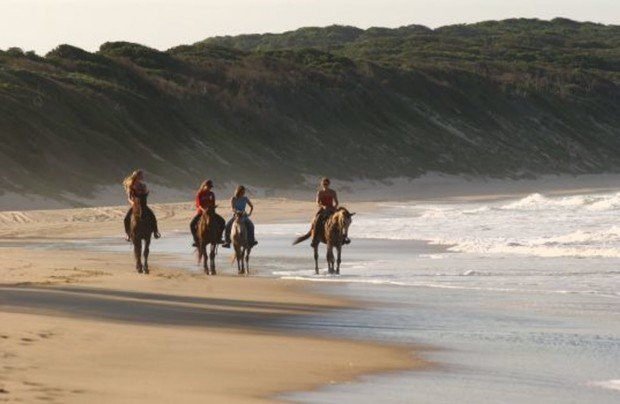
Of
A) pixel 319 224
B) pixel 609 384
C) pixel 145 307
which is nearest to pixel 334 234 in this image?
pixel 319 224

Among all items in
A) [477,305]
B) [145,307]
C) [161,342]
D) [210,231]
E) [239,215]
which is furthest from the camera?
[239,215]

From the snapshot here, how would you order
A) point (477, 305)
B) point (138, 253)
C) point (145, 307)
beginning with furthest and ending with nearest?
1. point (138, 253)
2. point (477, 305)
3. point (145, 307)

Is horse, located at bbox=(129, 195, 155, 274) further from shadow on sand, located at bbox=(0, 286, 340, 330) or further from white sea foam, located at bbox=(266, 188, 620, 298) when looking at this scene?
shadow on sand, located at bbox=(0, 286, 340, 330)

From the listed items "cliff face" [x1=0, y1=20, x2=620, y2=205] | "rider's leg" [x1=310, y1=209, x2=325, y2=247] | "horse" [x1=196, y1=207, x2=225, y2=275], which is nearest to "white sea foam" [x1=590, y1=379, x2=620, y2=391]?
"horse" [x1=196, y1=207, x2=225, y2=275]

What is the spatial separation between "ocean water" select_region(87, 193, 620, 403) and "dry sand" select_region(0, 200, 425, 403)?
1.76 ft

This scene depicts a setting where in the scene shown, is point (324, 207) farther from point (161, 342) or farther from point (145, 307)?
point (161, 342)

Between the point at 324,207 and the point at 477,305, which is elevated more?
the point at 324,207

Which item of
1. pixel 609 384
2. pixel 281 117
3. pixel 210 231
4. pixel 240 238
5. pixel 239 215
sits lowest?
pixel 609 384

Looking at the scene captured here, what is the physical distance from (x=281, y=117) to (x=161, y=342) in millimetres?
75808

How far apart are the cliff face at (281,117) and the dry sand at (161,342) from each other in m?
34.5

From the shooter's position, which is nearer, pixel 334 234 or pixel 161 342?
pixel 161 342

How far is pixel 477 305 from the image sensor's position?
1706 centimetres

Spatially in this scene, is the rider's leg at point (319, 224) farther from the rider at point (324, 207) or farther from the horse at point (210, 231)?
the horse at point (210, 231)

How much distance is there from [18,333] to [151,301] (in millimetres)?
5109
